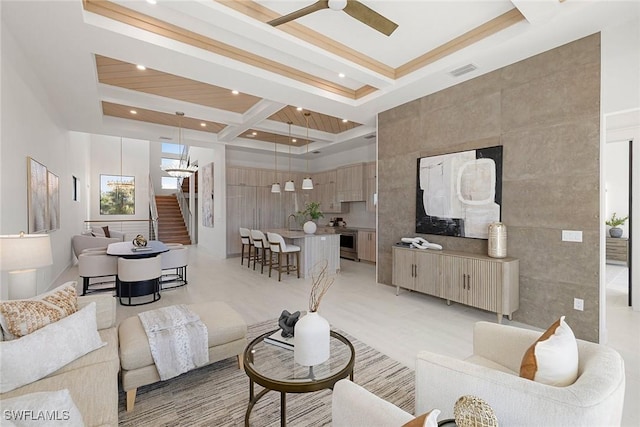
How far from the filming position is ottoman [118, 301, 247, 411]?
2033 millimetres

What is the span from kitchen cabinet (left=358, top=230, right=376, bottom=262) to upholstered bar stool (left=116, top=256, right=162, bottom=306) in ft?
15.8

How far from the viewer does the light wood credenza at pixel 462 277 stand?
3475mm

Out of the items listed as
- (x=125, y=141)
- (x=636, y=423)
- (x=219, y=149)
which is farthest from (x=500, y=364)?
(x=125, y=141)

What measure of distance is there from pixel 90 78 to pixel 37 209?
1899 millimetres

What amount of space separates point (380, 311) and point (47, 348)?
3431 mm

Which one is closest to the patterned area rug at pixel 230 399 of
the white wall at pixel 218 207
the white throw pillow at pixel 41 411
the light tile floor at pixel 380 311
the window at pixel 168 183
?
the light tile floor at pixel 380 311

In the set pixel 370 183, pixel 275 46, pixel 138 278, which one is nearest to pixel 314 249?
pixel 370 183

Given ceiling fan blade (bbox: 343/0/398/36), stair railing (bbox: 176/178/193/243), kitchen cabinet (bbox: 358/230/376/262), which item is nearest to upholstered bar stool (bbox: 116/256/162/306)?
ceiling fan blade (bbox: 343/0/398/36)

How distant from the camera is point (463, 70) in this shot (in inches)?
148

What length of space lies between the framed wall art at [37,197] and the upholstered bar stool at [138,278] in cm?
108

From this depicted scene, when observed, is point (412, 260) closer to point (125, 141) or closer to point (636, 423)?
point (636, 423)

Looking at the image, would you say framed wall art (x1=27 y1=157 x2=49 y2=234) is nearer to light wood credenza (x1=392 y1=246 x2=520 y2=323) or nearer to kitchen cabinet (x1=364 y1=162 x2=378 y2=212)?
light wood credenza (x1=392 y1=246 x2=520 y2=323)

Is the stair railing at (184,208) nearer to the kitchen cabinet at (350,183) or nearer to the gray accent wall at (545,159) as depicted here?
the kitchen cabinet at (350,183)

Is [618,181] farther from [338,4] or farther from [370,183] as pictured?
[338,4]
